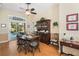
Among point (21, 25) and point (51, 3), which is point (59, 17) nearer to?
point (51, 3)

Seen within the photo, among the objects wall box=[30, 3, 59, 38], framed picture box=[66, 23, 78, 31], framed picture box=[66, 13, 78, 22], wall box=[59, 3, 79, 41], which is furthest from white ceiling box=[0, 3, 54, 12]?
framed picture box=[66, 23, 78, 31]

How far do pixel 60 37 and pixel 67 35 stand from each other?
125mm

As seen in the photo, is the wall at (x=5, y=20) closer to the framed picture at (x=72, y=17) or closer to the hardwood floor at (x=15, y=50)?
the hardwood floor at (x=15, y=50)

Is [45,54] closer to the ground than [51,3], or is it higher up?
closer to the ground

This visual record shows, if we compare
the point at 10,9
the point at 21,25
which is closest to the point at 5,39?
the point at 21,25

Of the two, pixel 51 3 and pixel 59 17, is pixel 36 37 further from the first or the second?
pixel 51 3

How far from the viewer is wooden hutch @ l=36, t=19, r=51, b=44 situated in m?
2.00

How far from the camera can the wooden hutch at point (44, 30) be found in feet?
6.56

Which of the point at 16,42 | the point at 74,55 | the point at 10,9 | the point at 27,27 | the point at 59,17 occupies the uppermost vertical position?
the point at 10,9

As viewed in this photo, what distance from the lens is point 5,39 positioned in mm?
1976

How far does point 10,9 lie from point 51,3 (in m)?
0.71

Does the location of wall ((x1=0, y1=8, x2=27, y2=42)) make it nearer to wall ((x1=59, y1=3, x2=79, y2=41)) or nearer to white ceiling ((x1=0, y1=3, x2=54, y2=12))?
white ceiling ((x1=0, y1=3, x2=54, y2=12))

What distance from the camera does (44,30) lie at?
205cm

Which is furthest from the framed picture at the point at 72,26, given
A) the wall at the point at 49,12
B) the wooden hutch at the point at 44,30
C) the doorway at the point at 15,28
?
the doorway at the point at 15,28
